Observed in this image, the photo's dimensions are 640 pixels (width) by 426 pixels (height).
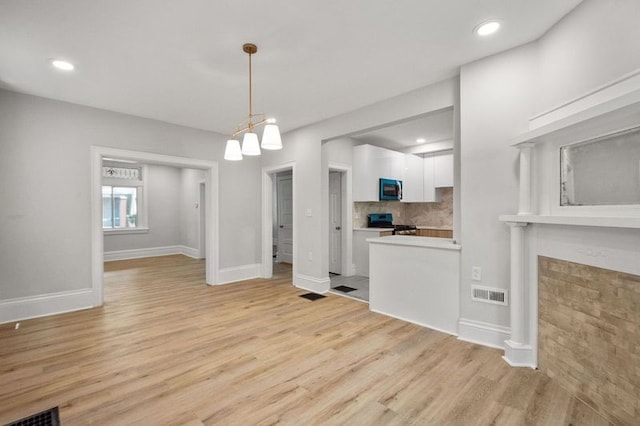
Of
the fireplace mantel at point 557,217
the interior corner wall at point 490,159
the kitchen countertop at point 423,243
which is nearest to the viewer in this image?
the fireplace mantel at point 557,217

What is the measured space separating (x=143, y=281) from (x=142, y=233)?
3225 mm

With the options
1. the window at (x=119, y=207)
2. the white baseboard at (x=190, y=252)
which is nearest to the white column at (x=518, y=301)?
the white baseboard at (x=190, y=252)

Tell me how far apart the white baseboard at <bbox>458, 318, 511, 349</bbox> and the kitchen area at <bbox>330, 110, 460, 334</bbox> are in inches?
4.8

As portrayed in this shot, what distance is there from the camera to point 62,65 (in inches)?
110

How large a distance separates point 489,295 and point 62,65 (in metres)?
4.65

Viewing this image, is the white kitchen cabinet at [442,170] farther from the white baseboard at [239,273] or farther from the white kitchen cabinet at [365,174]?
the white baseboard at [239,273]

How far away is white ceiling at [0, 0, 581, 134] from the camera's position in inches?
80.0

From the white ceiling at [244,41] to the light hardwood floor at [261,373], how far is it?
2696mm

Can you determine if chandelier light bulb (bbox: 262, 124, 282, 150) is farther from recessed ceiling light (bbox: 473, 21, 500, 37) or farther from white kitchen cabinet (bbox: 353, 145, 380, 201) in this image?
white kitchen cabinet (bbox: 353, 145, 380, 201)

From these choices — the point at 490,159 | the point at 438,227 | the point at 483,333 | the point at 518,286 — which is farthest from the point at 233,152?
the point at 438,227

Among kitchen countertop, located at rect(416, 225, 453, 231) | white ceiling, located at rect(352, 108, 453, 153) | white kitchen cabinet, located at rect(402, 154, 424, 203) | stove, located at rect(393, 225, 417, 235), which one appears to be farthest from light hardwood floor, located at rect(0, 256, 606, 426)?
white kitchen cabinet, located at rect(402, 154, 424, 203)

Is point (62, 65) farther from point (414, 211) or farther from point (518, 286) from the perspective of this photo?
point (414, 211)

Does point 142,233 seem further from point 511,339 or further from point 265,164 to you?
point 511,339

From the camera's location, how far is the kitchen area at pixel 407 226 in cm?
311
